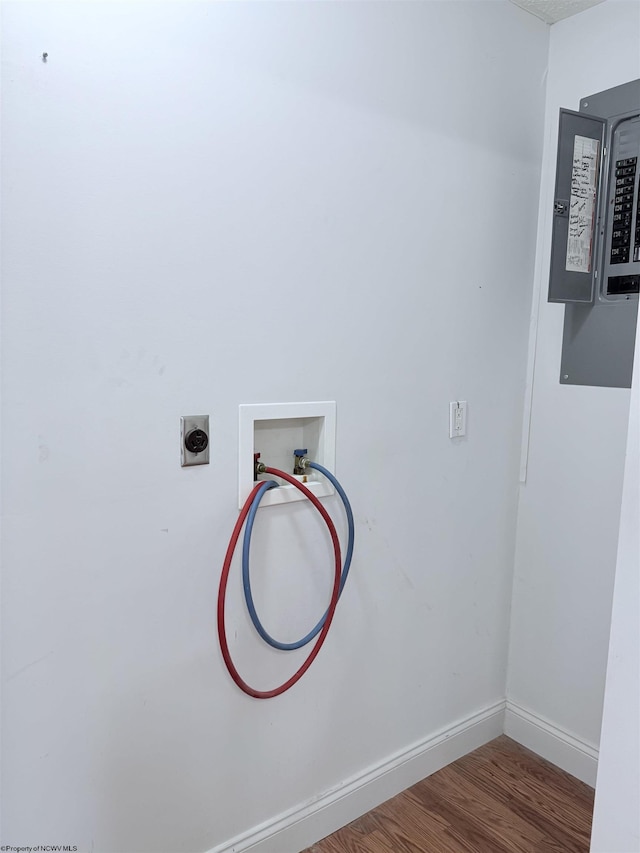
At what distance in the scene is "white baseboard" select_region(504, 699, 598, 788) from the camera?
1953 mm

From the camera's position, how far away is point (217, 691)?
1.45 meters

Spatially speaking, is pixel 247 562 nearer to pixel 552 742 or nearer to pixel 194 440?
pixel 194 440

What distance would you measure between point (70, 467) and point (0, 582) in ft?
0.79

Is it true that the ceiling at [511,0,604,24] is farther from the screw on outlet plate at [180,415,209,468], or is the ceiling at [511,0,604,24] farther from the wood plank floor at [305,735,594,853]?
the wood plank floor at [305,735,594,853]

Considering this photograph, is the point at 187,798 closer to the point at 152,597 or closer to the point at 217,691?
the point at 217,691

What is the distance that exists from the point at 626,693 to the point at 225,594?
88 centimetres

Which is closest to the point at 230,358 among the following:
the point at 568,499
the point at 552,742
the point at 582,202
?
the point at 582,202

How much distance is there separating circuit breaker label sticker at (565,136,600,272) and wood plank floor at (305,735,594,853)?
1.61 meters

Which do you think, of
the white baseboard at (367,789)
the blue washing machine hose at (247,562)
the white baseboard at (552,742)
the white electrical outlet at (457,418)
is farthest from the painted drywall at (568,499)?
the blue washing machine hose at (247,562)

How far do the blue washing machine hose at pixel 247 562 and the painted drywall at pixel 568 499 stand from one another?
32.0 inches

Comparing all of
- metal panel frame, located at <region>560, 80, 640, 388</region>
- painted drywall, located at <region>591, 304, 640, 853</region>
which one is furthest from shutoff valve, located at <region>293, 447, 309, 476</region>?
metal panel frame, located at <region>560, 80, 640, 388</region>

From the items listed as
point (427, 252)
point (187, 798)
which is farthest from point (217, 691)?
point (427, 252)

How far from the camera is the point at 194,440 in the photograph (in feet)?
4.38

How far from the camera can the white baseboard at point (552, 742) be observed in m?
1.95
